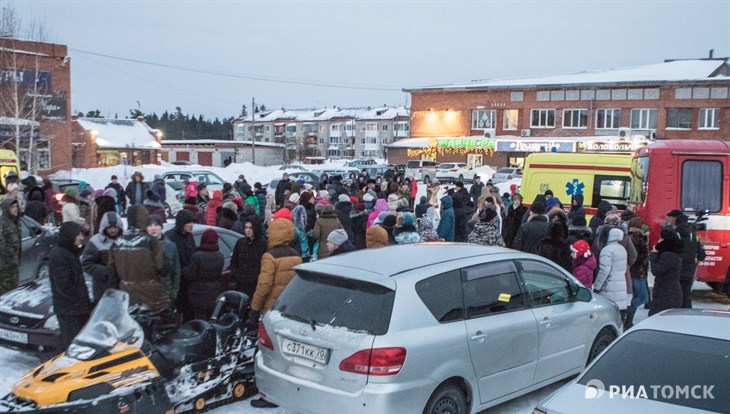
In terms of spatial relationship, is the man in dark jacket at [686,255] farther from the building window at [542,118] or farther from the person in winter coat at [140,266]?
the building window at [542,118]

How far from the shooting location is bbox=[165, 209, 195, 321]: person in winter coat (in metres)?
7.13

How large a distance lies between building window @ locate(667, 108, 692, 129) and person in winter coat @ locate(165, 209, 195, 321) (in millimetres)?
50657

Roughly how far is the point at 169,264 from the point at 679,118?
51742mm

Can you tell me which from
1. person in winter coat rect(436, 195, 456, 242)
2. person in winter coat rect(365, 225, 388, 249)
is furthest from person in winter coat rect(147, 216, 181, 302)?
person in winter coat rect(436, 195, 456, 242)

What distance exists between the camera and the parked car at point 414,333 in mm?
4445

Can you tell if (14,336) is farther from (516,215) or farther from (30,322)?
(516,215)

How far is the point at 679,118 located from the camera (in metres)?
48.9

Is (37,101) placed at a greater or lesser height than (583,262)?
greater

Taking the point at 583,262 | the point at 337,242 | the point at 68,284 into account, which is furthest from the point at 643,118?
the point at 68,284

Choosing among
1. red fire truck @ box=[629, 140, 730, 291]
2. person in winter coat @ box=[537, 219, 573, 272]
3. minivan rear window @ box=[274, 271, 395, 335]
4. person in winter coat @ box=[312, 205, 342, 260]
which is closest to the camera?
minivan rear window @ box=[274, 271, 395, 335]

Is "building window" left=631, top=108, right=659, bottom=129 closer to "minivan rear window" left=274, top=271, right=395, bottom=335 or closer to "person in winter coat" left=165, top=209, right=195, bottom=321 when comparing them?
"person in winter coat" left=165, top=209, right=195, bottom=321

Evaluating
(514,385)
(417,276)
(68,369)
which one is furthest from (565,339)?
(68,369)

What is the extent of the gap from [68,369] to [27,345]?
8.32ft

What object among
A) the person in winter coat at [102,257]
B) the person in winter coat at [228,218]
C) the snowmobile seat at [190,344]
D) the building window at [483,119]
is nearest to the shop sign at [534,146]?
the building window at [483,119]
